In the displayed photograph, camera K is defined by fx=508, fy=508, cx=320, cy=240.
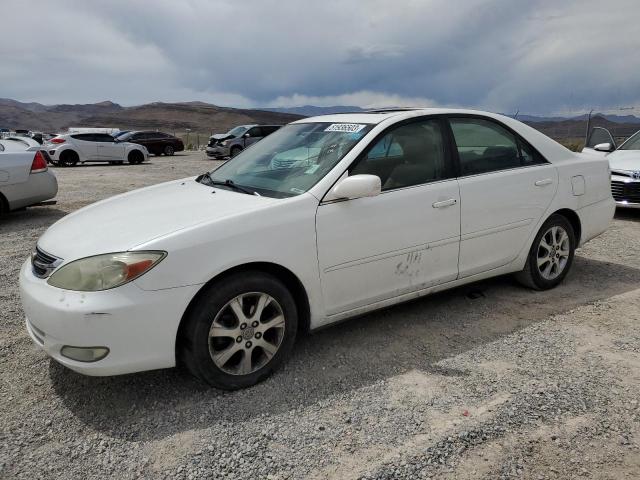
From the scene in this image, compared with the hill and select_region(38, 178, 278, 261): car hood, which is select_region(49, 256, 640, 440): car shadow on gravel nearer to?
select_region(38, 178, 278, 261): car hood

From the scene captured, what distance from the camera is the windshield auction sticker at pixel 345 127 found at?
3.63 metres

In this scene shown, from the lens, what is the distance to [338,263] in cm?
322

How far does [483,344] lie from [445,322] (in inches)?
16.9

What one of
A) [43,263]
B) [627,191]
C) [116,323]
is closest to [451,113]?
[116,323]

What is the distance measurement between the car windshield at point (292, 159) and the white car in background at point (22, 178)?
528 cm

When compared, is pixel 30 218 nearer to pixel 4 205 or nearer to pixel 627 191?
pixel 4 205

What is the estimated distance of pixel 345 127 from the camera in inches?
147

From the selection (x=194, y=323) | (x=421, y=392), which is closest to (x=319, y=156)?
(x=194, y=323)

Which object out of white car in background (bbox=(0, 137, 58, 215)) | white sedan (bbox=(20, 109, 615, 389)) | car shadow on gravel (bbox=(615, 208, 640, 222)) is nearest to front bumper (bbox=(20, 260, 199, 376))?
white sedan (bbox=(20, 109, 615, 389))

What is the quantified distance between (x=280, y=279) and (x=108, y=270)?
0.98 meters

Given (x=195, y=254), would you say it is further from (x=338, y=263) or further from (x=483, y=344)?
(x=483, y=344)

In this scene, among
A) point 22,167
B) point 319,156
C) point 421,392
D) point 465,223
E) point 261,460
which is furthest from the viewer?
point 22,167

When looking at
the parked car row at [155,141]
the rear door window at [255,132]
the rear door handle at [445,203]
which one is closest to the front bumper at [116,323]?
the rear door handle at [445,203]

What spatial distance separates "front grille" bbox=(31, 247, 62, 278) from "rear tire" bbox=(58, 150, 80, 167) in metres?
20.2
